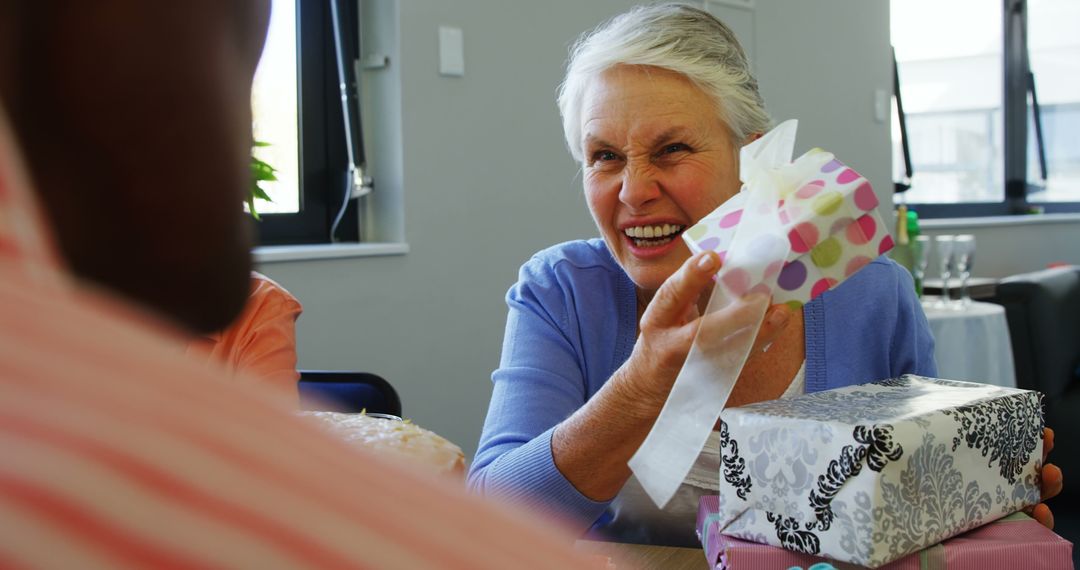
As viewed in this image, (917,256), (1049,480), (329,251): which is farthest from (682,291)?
(917,256)

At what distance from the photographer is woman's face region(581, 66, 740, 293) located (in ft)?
4.08

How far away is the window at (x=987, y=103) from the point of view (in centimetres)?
460

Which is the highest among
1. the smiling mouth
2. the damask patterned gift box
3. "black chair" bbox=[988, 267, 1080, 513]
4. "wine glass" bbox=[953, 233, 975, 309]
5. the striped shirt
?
the smiling mouth

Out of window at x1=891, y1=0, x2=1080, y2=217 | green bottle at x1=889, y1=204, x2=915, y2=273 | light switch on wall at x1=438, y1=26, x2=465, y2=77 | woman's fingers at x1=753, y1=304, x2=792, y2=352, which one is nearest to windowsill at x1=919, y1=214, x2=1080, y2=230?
window at x1=891, y1=0, x2=1080, y2=217

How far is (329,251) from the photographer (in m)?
2.33

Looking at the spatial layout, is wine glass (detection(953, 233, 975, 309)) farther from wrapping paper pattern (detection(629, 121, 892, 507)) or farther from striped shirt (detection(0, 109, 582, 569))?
striped shirt (detection(0, 109, 582, 569))

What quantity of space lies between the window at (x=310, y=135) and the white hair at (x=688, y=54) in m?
1.37

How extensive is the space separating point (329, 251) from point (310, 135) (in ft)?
1.33

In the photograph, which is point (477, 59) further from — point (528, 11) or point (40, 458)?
point (40, 458)

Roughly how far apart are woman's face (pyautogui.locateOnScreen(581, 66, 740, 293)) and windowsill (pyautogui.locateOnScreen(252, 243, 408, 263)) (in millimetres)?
1115

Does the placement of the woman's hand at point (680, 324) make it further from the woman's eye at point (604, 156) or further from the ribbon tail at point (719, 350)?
the woman's eye at point (604, 156)

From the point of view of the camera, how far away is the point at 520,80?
8.92 ft

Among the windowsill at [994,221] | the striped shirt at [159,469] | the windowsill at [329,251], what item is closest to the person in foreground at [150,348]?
the striped shirt at [159,469]

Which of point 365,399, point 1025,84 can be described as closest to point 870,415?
point 365,399
